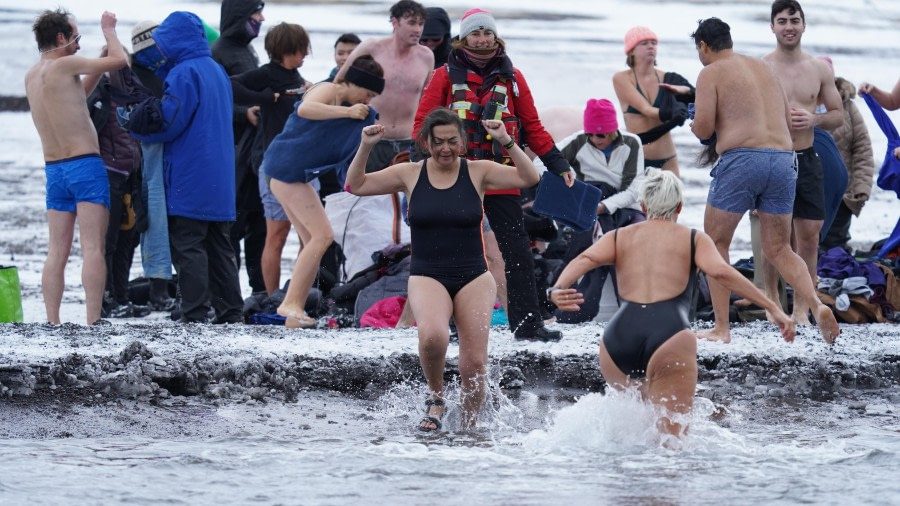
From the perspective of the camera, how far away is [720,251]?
27.0ft

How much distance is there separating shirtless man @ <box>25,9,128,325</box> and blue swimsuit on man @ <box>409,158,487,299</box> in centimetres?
303

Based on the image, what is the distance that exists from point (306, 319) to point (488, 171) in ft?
7.96

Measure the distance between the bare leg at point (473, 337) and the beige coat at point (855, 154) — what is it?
5.16m

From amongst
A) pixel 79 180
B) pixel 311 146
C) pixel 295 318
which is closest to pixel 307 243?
pixel 295 318

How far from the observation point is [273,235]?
33.3 ft

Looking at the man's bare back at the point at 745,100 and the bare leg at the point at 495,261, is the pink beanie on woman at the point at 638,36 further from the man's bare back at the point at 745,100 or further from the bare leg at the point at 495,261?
the bare leg at the point at 495,261

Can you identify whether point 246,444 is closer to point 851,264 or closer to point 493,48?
point 493,48

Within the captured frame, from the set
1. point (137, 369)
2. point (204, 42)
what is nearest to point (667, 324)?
point (137, 369)

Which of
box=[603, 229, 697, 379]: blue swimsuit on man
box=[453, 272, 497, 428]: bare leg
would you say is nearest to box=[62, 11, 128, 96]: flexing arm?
box=[453, 272, 497, 428]: bare leg

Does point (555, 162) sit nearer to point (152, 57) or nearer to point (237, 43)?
point (152, 57)

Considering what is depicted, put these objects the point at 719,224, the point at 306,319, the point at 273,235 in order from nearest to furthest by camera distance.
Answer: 1. the point at 719,224
2. the point at 306,319
3. the point at 273,235

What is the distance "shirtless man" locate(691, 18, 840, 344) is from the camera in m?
8.12

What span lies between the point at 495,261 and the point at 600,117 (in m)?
1.55

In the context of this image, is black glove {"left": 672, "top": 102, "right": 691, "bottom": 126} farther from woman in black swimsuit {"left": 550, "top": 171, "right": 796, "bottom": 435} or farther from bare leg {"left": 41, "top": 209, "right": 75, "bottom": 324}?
bare leg {"left": 41, "top": 209, "right": 75, "bottom": 324}
